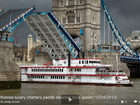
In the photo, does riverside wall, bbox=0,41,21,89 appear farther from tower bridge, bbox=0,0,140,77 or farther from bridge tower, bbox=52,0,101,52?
bridge tower, bbox=52,0,101,52

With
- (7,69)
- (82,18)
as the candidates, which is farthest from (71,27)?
(7,69)

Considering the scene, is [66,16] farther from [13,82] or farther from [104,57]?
[13,82]

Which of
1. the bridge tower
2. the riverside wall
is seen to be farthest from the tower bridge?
the riverside wall

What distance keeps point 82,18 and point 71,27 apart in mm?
3187

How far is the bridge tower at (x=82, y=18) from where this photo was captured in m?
74.4

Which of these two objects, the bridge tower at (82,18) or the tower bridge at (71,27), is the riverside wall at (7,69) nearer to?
the tower bridge at (71,27)

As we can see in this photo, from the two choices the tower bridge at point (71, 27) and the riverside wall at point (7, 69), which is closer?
the riverside wall at point (7, 69)

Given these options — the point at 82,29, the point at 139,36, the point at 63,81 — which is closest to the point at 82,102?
the point at 63,81

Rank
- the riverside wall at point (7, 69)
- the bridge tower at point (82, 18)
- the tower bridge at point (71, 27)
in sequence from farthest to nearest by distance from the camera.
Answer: the bridge tower at point (82, 18)
the tower bridge at point (71, 27)
the riverside wall at point (7, 69)

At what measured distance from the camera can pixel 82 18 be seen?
74.9 m

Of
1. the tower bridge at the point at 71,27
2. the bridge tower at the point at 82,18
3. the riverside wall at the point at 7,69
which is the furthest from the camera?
the bridge tower at the point at 82,18

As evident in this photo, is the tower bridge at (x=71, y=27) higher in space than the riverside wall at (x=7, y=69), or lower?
higher

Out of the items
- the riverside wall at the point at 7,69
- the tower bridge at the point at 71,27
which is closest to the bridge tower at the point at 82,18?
the tower bridge at the point at 71,27

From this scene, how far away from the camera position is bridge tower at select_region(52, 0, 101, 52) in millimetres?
74431
